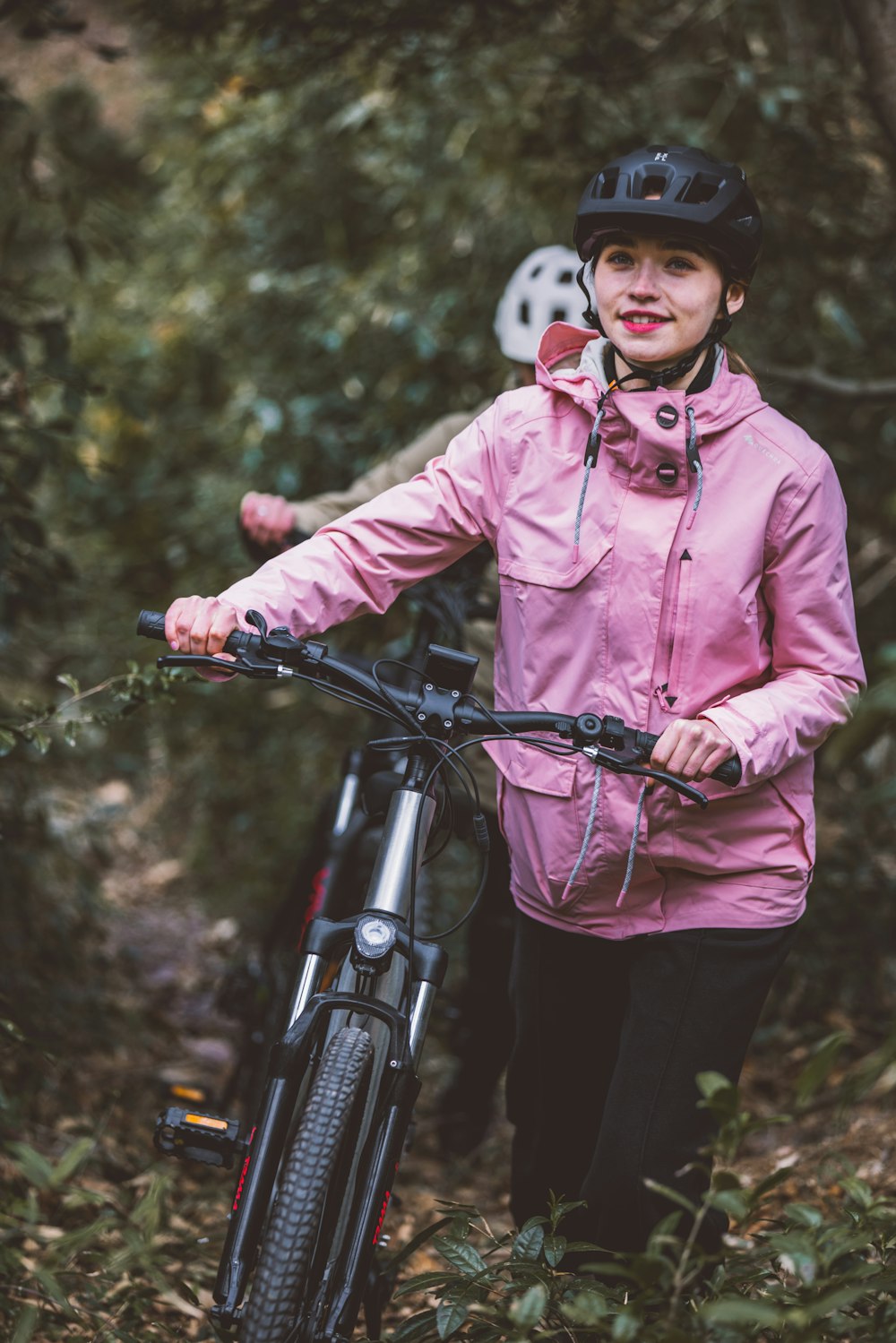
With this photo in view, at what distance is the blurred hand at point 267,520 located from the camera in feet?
10.9

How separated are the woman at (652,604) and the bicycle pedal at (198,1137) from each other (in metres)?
0.68

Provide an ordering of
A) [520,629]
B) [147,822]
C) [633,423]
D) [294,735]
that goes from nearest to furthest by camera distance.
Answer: [633,423] → [520,629] → [294,735] → [147,822]

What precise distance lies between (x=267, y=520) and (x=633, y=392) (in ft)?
4.16

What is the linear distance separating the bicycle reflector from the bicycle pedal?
0.44 m

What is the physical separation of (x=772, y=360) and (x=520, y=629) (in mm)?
3599

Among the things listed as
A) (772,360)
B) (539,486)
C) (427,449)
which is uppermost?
(772,360)

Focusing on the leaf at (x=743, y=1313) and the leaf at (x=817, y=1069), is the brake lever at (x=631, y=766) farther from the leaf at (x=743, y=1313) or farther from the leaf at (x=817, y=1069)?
the leaf at (x=743, y=1313)

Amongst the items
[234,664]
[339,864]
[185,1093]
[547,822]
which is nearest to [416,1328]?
[547,822]

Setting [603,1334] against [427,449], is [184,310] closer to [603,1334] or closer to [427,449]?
[427,449]

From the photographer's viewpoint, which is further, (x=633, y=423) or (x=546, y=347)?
(x=546, y=347)

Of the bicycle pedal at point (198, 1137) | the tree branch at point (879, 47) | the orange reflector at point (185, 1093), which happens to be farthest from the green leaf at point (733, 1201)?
the tree branch at point (879, 47)

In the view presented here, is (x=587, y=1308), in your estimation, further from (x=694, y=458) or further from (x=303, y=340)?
(x=303, y=340)

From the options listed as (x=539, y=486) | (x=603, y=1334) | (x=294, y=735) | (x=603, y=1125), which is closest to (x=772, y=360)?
(x=294, y=735)

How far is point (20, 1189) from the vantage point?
10.2 ft
